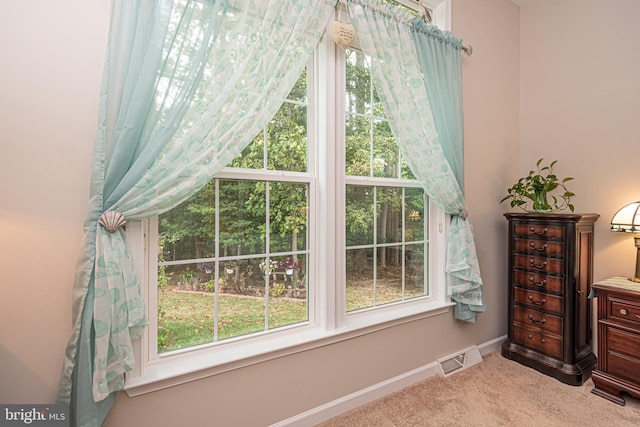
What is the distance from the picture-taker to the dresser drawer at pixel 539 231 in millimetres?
2299

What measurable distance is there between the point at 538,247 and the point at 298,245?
188 cm

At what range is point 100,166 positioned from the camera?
1.26m

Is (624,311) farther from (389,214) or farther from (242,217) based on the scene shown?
(242,217)

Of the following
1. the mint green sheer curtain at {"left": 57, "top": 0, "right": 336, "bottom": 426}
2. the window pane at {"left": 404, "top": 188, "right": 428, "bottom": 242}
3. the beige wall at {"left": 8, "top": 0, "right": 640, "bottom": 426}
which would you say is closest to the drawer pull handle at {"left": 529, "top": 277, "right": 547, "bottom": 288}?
the beige wall at {"left": 8, "top": 0, "right": 640, "bottom": 426}

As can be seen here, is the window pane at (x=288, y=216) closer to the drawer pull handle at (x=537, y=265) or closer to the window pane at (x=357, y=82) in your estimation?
the window pane at (x=357, y=82)

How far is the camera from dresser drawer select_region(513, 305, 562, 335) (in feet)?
7.60

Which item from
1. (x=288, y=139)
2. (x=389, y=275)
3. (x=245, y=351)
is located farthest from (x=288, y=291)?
(x=288, y=139)

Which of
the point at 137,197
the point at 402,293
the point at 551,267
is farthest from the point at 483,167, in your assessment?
the point at 137,197

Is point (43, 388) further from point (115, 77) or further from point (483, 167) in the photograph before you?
point (483, 167)

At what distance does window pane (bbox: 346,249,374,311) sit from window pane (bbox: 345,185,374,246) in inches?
3.2

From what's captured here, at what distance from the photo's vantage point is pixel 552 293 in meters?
2.34

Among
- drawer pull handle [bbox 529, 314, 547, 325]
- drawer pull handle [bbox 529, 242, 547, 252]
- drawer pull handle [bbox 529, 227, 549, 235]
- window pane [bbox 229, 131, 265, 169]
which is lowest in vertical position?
drawer pull handle [bbox 529, 314, 547, 325]

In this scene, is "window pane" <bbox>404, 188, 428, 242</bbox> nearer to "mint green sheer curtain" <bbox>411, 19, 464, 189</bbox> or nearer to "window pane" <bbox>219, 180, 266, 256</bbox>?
"mint green sheer curtain" <bbox>411, 19, 464, 189</bbox>

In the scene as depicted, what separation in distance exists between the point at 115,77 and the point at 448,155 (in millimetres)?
2027
